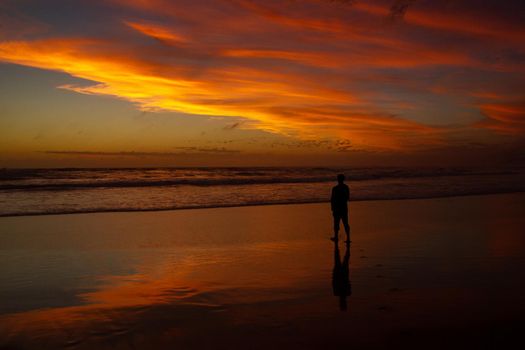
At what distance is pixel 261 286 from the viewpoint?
305 inches

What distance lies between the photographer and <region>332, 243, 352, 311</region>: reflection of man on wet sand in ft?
23.3

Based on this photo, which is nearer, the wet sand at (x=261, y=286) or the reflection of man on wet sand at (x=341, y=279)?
the wet sand at (x=261, y=286)

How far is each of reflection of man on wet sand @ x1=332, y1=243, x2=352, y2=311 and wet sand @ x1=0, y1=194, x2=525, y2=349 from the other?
0.16 feet

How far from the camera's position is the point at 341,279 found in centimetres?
815

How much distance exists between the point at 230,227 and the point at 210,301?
7707 mm

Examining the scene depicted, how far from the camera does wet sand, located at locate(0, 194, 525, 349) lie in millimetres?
5617

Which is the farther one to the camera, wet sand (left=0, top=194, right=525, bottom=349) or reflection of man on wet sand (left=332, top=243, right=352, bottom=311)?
reflection of man on wet sand (left=332, top=243, right=352, bottom=311)

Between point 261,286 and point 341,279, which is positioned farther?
point 341,279

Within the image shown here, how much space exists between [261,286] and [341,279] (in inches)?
57.7

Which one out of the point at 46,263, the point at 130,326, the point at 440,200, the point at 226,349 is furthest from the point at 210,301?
the point at 440,200

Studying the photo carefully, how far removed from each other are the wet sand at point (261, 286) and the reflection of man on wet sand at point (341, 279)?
1.9 inches

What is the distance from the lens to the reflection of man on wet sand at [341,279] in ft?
23.3

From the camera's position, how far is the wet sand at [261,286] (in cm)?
562

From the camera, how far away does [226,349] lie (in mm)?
5219
